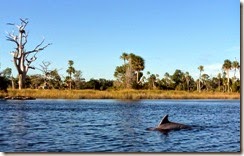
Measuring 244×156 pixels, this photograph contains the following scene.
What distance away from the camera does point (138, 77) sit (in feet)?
165

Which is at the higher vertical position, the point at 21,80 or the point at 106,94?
the point at 21,80

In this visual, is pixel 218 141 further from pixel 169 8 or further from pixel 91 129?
pixel 91 129

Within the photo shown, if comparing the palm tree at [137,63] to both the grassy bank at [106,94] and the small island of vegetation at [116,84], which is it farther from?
the grassy bank at [106,94]

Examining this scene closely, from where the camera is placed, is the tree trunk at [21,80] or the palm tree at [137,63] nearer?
the tree trunk at [21,80]

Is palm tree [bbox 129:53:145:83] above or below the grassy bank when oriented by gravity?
above

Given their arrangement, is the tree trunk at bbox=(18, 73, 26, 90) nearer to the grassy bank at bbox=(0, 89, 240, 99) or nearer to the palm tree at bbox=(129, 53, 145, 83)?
the grassy bank at bbox=(0, 89, 240, 99)

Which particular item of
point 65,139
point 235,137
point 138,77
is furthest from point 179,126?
point 138,77

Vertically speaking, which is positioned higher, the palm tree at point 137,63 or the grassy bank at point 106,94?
the palm tree at point 137,63

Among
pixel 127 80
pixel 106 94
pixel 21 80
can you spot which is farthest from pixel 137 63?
pixel 21 80

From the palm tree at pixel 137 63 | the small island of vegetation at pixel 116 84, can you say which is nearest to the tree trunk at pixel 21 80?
the small island of vegetation at pixel 116 84

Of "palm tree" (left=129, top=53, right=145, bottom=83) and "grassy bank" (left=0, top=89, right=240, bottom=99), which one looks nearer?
"grassy bank" (left=0, top=89, right=240, bottom=99)

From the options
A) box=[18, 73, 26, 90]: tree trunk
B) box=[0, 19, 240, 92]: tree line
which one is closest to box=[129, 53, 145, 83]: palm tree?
box=[0, 19, 240, 92]: tree line

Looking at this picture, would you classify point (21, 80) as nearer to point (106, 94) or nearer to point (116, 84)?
point (106, 94)

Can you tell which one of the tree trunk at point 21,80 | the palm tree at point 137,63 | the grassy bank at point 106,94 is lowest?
the grassy bank at point 106,94
